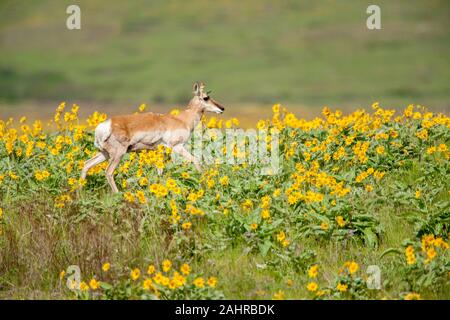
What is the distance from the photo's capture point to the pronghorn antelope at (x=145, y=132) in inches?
513

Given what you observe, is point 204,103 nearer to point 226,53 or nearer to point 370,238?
point 370,238

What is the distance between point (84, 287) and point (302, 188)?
3618mm

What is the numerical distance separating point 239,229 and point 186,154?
11.9 feet

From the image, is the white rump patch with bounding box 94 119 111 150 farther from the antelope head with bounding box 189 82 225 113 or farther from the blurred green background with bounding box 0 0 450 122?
the blurred green background with bounding box 0 0 450 122

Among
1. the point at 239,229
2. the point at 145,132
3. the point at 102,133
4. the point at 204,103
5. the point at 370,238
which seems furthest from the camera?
the point at 204,103

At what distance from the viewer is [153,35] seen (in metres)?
138

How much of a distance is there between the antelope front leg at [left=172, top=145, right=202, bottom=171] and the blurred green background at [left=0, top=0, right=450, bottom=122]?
75505 millimetres

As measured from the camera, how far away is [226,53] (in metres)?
128

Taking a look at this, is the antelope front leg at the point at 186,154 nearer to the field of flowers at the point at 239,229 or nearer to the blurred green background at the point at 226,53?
the field of flowers at the point at 239,229

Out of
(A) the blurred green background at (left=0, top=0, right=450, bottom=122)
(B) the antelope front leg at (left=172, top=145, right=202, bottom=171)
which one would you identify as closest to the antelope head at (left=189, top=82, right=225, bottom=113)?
(B) the antelope front leg at (left=172, top=145, right=202, bottom=171)

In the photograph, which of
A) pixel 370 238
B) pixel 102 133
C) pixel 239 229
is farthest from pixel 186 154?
pixel 370 238

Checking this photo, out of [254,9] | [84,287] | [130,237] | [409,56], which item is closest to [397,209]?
[130,237]

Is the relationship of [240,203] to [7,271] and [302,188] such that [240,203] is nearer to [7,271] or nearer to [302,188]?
[302,188]

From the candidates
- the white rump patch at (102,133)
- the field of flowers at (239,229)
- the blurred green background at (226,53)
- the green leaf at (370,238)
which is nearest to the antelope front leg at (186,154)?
the field of flowers at (239,229)
